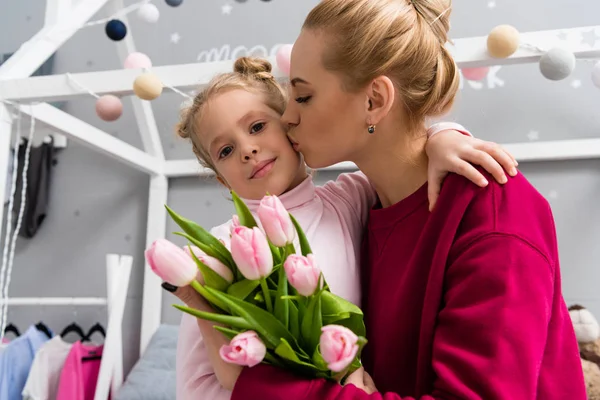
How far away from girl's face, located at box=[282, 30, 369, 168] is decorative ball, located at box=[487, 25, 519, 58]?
636 millimetres

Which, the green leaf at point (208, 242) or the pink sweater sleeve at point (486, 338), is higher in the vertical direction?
the green leaf at point (208, 242)

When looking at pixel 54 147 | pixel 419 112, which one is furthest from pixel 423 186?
pixel 54 147

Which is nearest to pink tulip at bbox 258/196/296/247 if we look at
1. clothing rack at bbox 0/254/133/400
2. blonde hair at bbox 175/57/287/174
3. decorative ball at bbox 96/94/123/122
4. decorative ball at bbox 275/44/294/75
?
blonde hair at bbox 175/57/287/174

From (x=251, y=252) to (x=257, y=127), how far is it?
42 cm

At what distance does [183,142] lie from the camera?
2.41 meters

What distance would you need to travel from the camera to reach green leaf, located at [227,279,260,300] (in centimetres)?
60

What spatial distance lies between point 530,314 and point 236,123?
516 millimetres

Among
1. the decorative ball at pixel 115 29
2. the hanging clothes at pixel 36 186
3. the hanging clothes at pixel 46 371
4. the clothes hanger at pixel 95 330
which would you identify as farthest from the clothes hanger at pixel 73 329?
the decorative ball at pixel 115 29

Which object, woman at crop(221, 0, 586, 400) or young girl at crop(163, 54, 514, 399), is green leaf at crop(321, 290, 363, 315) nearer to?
woman at crop(221, 0, 586, 400)

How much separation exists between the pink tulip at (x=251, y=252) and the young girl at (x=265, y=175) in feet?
0.92

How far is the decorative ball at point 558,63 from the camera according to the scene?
1.27 meters

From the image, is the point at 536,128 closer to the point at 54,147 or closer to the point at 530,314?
the point at 530,314

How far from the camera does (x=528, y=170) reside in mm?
2023

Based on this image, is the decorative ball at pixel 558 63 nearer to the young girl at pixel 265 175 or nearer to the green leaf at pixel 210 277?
the young girl at pixel 265 175
